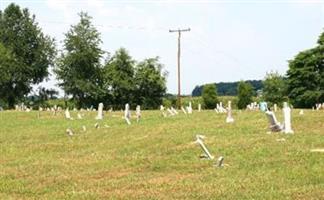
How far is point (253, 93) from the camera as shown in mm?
86812

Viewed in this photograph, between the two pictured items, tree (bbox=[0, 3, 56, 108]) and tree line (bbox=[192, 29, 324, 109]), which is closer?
tree line (bbox=[192, 29, 324, 109])

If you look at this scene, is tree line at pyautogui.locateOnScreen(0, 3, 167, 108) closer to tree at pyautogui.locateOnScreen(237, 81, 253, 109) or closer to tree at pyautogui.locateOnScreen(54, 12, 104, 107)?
tree at pyautogui.locateOnScreen(54, 12, 104, 107)

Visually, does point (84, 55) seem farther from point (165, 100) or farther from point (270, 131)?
point (270, 131)

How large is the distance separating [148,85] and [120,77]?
14.4 feet

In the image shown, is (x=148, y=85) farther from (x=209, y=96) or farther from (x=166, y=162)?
(x=166, y=162)

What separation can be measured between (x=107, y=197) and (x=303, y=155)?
21.3 feet

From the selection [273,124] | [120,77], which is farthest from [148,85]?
[273,124]

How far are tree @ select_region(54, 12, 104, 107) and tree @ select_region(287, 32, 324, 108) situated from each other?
24425mm

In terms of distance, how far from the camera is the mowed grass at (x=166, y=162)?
13.9m

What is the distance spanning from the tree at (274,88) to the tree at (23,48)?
28559 mm

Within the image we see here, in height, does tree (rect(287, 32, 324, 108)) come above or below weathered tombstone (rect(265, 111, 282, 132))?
above

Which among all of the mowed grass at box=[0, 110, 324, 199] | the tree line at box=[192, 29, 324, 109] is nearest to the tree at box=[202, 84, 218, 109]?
the tree line at box=[192, 29, 324, 109]

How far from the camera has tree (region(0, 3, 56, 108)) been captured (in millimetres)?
81500

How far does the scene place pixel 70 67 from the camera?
84500 millimetres
